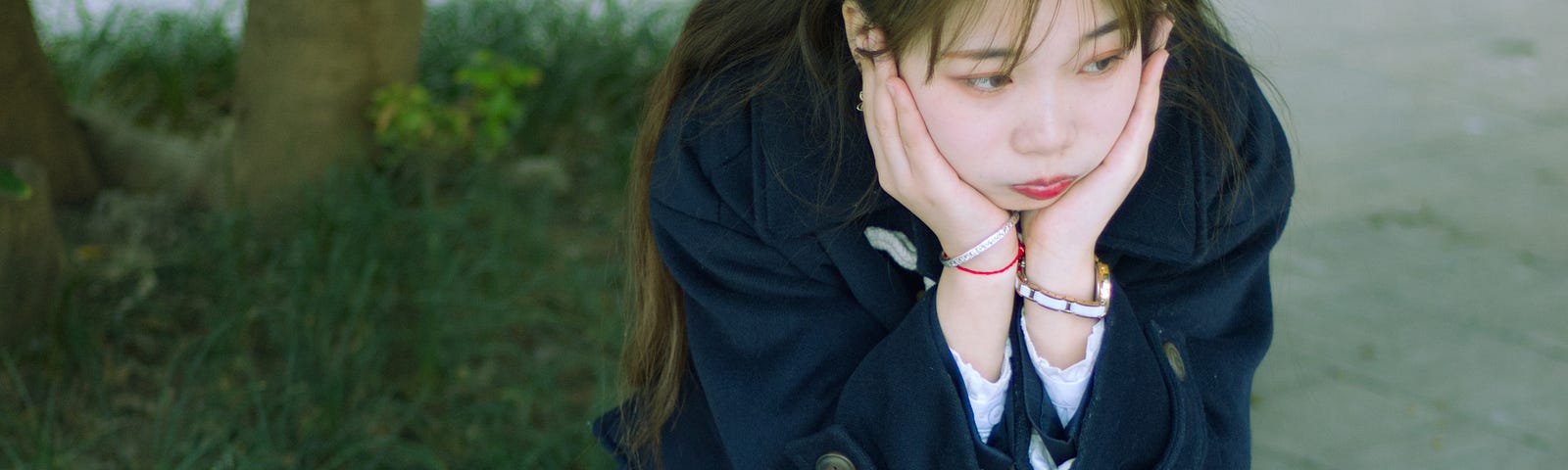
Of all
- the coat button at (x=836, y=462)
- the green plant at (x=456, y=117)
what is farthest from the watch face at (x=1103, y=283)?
the green plant at (x=456, y=117)

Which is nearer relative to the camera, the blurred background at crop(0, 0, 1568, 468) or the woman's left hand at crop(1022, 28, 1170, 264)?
the woman's left hand at crop(1022, 28, 1170, 264)

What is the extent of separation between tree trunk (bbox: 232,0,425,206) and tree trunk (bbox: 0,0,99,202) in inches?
14.4

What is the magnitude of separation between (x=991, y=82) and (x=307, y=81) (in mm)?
2415

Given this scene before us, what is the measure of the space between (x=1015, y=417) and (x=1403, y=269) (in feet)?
8.56

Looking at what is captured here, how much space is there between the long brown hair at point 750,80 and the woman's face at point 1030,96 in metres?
0.05

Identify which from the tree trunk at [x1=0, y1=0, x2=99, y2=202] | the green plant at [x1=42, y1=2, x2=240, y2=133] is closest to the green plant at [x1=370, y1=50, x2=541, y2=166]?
the tree trunk at [x1=0, y1=0, x2=99, y2=202]

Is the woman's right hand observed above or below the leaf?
above

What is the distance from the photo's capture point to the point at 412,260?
3404mm

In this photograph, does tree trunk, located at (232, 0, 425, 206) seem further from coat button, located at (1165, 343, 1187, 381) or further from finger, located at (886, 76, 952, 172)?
coat button, located at (1165, 343, 1187, 381)

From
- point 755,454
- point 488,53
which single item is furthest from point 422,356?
point 755,454

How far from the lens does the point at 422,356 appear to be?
10.3 ft

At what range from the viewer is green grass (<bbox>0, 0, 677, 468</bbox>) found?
2.86m

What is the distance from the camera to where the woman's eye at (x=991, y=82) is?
60.4 inches

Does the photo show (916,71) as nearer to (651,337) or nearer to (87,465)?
(651,337)
